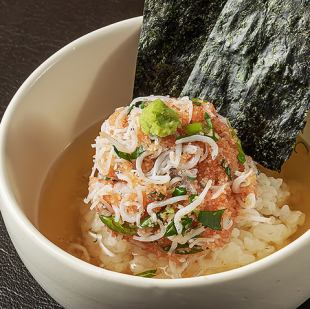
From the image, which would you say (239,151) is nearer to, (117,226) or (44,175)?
(117,226)

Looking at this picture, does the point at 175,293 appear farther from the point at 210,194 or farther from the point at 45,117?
the point at 45,117

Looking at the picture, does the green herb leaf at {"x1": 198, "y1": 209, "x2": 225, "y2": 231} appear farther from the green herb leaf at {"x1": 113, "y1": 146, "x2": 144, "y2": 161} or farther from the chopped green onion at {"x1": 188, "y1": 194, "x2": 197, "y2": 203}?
the green herb leaf at {"x1": 113, "y1": 146, "x2": 144, "y2": 161}

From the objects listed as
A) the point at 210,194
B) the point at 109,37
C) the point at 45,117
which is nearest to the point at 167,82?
the point at 109,37

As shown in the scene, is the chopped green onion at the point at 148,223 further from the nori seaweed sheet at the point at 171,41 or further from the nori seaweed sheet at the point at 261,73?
the nori seaweed sheet at the point at 171,41

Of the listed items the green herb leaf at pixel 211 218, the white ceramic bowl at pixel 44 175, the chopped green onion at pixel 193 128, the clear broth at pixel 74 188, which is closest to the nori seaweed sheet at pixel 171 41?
the white ceramic bowl at pixel 44 175

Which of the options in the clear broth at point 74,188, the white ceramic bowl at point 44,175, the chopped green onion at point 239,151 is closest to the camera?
the white ceramic bowl at point 44,175

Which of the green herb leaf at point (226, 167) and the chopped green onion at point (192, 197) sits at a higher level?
the green herb leaf at point (226, 167)

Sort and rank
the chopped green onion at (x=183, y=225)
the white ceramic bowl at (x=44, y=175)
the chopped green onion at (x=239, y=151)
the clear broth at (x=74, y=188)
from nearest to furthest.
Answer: the white ceramic bowl at (x=44, y=175), the chopped green onion at (x=183, y=225), the chopped green onion at (x=239, y=151), the clear broth at (x=74, y=188)
